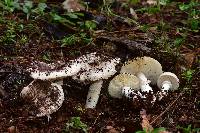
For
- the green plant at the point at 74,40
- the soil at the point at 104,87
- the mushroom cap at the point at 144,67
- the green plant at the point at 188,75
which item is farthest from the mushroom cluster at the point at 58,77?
the green plant at the point at 74,40

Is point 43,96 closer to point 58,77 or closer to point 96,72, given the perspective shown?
point 58,77

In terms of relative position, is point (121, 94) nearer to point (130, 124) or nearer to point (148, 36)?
point (130, 124)

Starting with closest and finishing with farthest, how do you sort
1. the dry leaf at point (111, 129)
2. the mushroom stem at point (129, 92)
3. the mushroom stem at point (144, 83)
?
1. the dry leaf at point (111, 129)
2. the mushroom stem at point (129, 92)
3. the mushroom stem at point (144, 83)

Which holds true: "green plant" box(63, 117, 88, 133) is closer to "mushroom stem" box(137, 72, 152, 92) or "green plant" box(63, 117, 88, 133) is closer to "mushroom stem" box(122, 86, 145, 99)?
"mushroom stem" box(122, 86, 145, 99)

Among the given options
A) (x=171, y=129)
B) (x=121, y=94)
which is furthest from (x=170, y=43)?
(x=171, y=129)

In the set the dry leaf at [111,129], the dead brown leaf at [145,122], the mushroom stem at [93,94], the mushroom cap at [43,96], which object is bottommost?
the dry leaf at [111,129]

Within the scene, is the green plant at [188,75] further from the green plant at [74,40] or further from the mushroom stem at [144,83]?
the green plant at [74,40]

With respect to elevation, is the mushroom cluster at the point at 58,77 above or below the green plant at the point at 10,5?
below

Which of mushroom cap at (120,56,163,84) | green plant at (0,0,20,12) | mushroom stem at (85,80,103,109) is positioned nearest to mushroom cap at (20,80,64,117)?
mushroom stem at (85,80,103,109)
